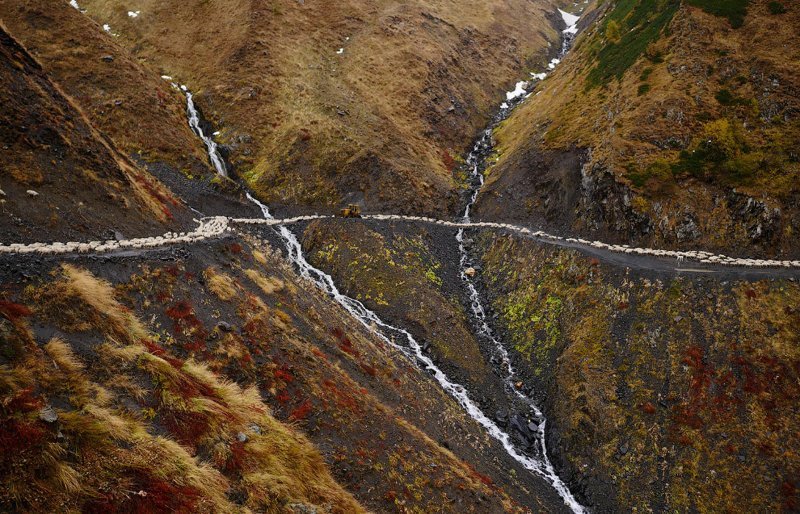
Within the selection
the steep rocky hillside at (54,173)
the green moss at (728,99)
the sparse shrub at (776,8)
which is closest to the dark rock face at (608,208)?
the green moss at (728,99)

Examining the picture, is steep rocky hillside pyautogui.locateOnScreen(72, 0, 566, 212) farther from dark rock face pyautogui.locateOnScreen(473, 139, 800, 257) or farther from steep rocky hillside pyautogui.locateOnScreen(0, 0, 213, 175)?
dark rock face pyautogui.locateOnScreen(473, 139, 800, 257)

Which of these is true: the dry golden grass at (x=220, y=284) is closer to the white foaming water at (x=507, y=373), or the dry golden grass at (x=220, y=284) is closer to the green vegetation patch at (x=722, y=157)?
the white foaming water at (x=507, y=373)

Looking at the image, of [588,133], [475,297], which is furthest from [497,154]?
[475,297]

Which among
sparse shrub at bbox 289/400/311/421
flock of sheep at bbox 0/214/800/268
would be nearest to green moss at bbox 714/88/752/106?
flock of sheep at bbox 0/214/800/268

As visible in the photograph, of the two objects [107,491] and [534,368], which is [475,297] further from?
[107,491]

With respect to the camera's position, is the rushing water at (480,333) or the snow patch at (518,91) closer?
the rushing water at (480,333)

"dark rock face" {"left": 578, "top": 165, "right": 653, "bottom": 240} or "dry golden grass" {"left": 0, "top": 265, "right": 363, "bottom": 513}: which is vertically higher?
"dark rock face" {"left": 578, "top": 165, "right": 653, "bottom": 240}

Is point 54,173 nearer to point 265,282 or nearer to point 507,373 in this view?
point 265,282
